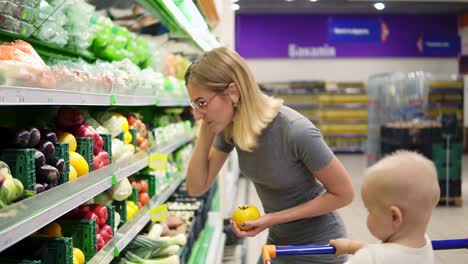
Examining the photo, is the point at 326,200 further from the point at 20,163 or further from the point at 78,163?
the point at 20,163

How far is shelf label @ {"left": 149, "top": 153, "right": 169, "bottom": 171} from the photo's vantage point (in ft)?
10.3

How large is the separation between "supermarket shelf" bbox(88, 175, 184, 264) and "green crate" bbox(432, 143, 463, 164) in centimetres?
587

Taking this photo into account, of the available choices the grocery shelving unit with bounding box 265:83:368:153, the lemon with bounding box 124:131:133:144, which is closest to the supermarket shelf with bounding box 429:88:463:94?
the grocery shelving unit with bounding box 265:83:368:153

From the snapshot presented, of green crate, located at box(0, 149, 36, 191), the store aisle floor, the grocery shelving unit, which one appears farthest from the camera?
the grocery shelving unit

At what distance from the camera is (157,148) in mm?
3652

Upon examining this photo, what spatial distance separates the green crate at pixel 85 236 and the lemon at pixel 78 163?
0.20 meters

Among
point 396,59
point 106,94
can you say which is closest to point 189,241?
point 106,94

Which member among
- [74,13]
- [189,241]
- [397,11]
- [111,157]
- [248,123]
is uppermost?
[397,11]

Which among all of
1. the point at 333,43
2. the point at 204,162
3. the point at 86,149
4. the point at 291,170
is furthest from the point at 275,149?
the point at 333,43

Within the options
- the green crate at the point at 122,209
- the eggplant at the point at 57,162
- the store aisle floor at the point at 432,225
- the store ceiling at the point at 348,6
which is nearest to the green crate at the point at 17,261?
the eggplant at the point at 57,162

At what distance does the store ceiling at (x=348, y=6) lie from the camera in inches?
590

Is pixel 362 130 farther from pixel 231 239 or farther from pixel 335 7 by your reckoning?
pixel 231 239

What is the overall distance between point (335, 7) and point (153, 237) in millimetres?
13689

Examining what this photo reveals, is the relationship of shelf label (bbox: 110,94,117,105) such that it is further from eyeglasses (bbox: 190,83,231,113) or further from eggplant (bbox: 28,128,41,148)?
eggplant (bbox: 28,128,41,148)
